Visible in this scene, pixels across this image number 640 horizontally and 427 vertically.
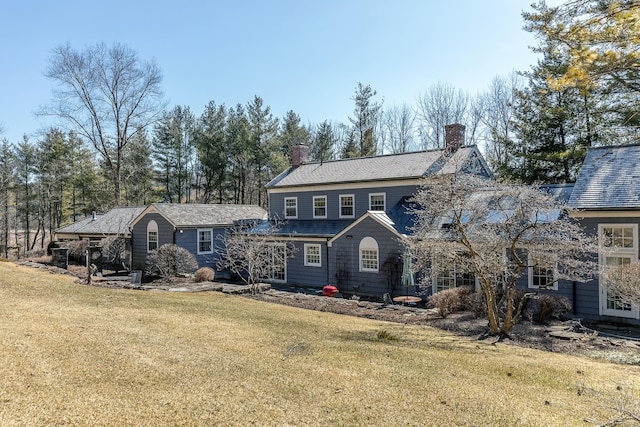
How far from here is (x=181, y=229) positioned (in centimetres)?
2477

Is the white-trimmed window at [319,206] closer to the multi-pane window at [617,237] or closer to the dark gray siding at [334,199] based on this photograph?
the dark gray siding at [334,199]

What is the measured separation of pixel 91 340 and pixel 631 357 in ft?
40.2

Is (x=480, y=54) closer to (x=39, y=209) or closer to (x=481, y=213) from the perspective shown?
(x=481, y=213)

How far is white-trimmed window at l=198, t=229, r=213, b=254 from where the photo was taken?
2580cm

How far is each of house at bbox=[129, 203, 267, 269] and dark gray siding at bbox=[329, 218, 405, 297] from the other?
31.5 ft

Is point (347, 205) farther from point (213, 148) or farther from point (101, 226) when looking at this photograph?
point (213, 148)

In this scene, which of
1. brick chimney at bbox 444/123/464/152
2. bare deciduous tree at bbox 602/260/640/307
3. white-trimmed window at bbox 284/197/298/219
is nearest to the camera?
bare deciduous tree at bbox 602/260/640/307

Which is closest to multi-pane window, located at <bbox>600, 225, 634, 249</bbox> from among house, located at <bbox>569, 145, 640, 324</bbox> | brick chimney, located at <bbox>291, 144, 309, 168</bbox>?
house, located at <bbox>569, 145, 640, 324</bbox>

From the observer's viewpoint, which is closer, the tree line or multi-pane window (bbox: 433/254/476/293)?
multi-pane window (bbox: 433/254/476/293)

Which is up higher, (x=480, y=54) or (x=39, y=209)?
(x=480, y=54)

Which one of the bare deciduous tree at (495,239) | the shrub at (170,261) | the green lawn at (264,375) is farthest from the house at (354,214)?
the green lawn at (264,375)

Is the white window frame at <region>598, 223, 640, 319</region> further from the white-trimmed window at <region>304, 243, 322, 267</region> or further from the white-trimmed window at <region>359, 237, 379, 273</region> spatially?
the white-trimmed window at <region>304, 243, 322, 267</region>

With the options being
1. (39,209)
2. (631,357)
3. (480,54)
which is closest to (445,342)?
(631,357)

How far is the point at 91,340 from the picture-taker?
8086 mm
